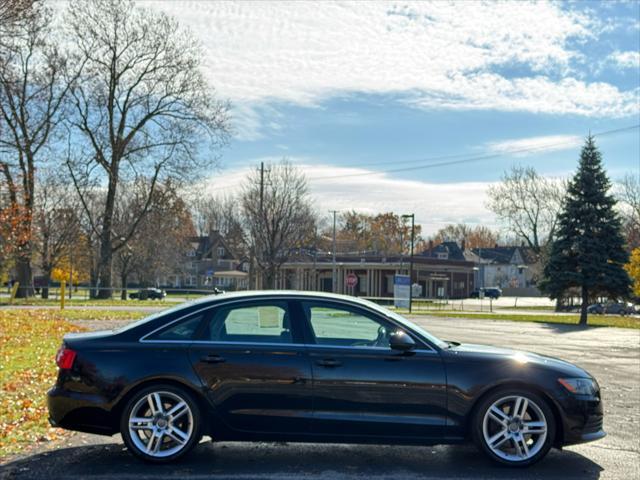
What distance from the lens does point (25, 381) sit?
10367 millimetres

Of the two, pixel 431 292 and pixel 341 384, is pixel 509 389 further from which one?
pixel 431 292

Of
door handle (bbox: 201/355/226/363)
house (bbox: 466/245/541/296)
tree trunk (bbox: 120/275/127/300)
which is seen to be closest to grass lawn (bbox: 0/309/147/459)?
door handle (bbox: 201/355/226/363)

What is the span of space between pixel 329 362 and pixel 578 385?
2.34m

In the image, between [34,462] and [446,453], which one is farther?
[446,453]

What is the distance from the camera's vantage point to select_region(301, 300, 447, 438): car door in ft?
20.4

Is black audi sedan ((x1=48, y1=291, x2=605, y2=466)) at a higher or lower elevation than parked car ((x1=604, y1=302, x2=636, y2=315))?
higher

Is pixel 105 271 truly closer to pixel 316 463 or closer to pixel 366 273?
pixel 366 273

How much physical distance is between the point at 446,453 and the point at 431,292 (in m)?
84.7

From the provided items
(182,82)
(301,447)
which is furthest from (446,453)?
(182,82)

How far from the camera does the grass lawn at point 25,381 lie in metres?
7.26

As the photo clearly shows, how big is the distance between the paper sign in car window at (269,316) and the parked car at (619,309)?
56.9 m

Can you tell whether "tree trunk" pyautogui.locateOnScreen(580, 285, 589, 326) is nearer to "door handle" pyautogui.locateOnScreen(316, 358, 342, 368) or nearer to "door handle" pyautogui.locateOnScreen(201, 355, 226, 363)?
"door handle" pyautogui.locateOnScreen(316, 358, 342, 368)

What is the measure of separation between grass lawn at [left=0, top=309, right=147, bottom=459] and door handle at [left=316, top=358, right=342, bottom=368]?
306 cm

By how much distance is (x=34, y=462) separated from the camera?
248 inches
